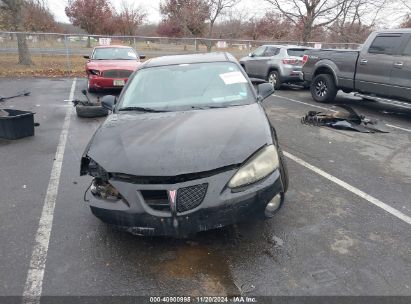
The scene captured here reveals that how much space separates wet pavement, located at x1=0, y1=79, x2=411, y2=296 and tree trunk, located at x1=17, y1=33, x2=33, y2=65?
14.7 metres

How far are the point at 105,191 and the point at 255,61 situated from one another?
1123 centimetres

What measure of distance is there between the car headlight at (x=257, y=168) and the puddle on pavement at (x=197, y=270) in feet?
2.24

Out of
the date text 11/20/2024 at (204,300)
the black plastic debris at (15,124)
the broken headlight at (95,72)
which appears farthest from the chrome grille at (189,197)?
the broken headlight at (95,72)

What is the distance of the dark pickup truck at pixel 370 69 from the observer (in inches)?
293

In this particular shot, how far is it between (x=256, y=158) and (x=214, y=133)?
487mm

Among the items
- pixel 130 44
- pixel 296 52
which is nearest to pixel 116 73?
pixel 296 52

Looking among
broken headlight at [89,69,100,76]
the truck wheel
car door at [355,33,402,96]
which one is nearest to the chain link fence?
broken headlight at [89,69,100,76]

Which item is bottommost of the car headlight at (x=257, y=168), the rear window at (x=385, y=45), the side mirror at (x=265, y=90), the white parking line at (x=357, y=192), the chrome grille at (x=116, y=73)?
the white parking line at (x=357, y=192)

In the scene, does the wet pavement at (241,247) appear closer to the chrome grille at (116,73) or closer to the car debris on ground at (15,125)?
the car debris on ground at (15,125)

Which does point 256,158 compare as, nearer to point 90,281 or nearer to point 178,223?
point 178,223

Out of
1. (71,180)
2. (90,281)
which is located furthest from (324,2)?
(90,281)

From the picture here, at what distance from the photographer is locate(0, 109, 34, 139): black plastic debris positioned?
237 inches

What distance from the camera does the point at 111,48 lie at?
38.9ft

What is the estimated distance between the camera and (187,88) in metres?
4.13
